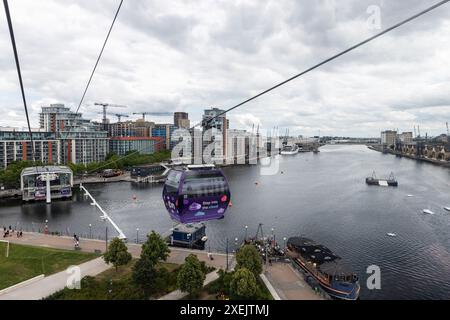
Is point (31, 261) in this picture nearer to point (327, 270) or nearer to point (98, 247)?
point (98, 247)

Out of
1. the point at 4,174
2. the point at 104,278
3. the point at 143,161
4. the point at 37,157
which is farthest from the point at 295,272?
the point at 143,161

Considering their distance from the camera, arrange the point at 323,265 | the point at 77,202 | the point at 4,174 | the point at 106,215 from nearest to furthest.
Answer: the point at 323,265
the point at 106,215
the point at 77,202
the point at 4,174

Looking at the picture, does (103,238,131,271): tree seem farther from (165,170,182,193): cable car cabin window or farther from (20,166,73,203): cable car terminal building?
(20,166,73,203): cable car terminal building

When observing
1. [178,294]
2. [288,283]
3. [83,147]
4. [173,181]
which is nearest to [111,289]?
[178,294]

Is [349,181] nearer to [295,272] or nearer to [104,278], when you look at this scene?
[295,272]

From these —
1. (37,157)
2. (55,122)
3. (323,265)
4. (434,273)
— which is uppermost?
(55,122)

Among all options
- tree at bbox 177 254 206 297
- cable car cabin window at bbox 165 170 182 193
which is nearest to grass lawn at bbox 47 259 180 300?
tree at bbox 177 254 206 297

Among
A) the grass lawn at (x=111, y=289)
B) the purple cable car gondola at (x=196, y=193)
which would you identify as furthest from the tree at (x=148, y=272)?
the purple cable car gondola at (x=196, y=193)
